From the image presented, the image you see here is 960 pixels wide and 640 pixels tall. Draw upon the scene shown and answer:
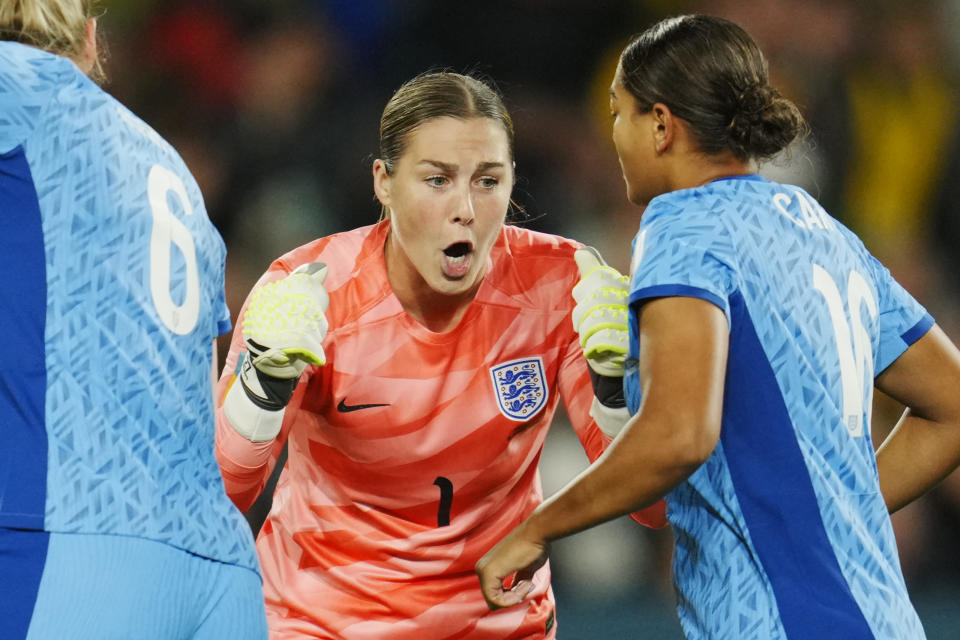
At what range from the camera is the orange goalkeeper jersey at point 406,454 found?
8.30 ft

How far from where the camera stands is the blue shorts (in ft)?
4.54

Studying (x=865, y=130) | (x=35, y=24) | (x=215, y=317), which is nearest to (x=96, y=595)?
(x=215, y=317)

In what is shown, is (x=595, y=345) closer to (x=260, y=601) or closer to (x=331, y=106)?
(x=260, y=601)

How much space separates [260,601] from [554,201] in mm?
3276

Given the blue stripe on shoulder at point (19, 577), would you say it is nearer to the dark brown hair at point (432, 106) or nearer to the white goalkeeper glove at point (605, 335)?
the white goalkeeper glove at point (605, 335)

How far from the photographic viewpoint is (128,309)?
1.54 m

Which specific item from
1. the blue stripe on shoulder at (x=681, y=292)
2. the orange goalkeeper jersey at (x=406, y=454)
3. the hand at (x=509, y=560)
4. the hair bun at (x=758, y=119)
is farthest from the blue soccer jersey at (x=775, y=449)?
the orange goalkeeper jersey at (x=406, y=454)

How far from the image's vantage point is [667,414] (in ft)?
5.22

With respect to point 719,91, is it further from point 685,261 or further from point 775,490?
point 775,490

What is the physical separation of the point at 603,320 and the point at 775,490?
0.57 metres

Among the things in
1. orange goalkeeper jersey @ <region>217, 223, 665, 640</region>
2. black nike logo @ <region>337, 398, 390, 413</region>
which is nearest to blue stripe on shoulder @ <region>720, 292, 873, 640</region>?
orange goalkeeper jersey @ <region>217, 223, 665, 640</region>

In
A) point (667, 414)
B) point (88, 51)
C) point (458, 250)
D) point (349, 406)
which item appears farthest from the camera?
point (458, 250)

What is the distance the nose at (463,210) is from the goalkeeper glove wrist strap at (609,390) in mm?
483

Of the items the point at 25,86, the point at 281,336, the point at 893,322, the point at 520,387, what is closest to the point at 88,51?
the point at 25,86
